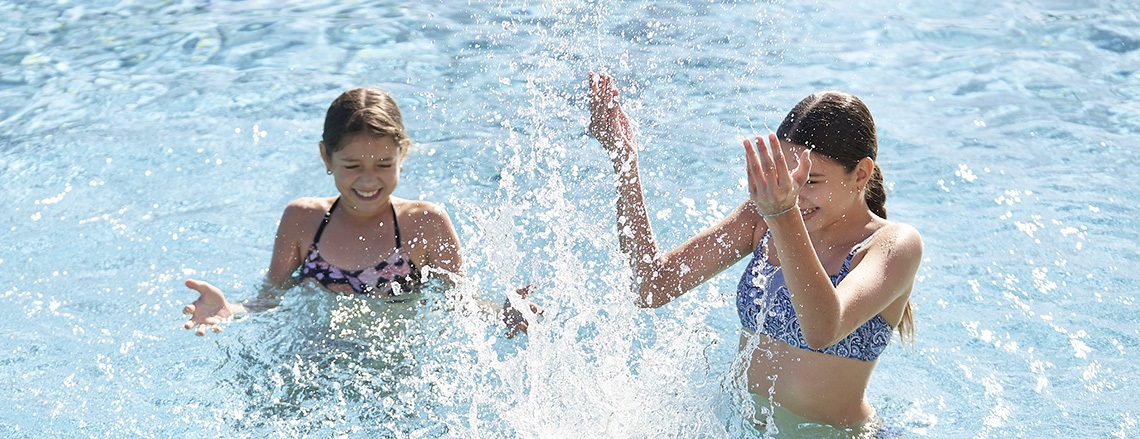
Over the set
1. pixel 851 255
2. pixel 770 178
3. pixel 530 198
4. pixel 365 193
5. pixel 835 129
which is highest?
pixel 770 178

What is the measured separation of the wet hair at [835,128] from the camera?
123 inches

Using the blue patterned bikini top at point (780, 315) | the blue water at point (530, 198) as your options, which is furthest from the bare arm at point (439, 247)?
the blue patterned bikini top at point (780, 315)

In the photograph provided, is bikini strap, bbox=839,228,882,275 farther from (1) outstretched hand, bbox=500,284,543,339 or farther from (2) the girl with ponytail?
(1) outstretched hand, bbox=500,284,543,339

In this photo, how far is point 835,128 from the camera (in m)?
3.12

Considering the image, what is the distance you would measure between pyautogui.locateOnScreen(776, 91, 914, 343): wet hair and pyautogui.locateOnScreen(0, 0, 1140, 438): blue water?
0.91 meters

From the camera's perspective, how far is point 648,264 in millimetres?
3598

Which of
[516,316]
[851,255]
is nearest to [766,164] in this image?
[851,255]

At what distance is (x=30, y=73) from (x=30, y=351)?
370 cm

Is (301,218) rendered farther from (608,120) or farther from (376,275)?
(608,120)

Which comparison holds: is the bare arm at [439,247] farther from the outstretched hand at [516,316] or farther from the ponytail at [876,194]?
the ponytail at [876,194]

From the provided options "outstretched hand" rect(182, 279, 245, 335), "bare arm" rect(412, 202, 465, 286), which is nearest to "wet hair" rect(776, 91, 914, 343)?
"bare arm" rect(412, 202, 465, 286)

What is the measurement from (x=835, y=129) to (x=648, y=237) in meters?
0.71

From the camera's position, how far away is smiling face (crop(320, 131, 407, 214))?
13.0 feet

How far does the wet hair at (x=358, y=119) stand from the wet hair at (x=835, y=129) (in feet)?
Result: 4.97
